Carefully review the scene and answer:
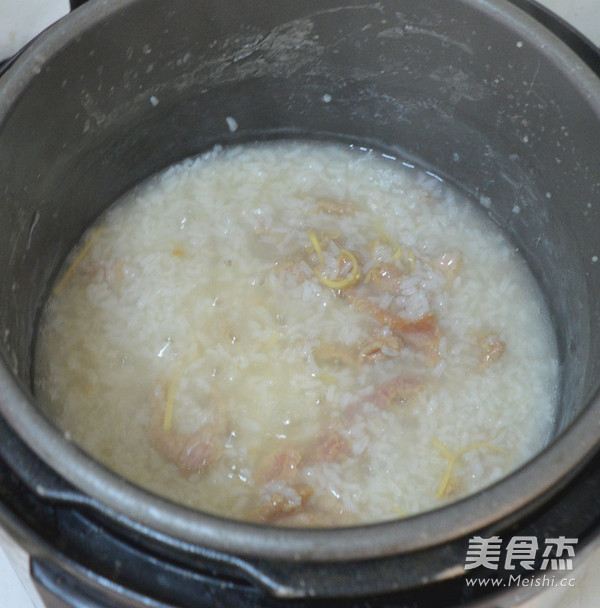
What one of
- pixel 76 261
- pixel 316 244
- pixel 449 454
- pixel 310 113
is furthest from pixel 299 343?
pixel 310 113

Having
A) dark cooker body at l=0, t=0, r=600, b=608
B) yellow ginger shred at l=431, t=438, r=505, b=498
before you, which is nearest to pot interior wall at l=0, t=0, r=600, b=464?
dark cooker body at l=0, t=0, r=600, b=608

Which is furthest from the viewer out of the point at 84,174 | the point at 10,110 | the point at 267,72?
the point at 267,72

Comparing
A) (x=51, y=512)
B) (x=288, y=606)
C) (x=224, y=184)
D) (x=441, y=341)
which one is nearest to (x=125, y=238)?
(x=224, y=184)

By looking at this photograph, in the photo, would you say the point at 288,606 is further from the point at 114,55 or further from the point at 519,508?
the point at 114,55

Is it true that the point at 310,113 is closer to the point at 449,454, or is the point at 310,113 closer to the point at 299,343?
the point at 299,343

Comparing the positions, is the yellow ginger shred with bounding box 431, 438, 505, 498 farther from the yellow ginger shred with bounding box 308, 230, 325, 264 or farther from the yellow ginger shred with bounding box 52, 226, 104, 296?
the yellow ginger shred with bounding box 52, 226, 104, 296

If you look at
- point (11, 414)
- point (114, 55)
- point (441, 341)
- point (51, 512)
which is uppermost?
point (114, 55)

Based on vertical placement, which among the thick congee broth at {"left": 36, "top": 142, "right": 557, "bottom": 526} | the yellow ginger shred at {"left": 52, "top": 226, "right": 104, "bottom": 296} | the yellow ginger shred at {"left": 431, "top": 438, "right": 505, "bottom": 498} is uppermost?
the yellow ginger shred at {"left": 52, "top": 226, "right": 104, "bottom": 296}
